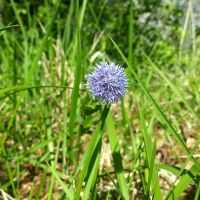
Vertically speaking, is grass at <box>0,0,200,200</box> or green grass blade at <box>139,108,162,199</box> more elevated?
grass at <box>0,0,200,200</box>

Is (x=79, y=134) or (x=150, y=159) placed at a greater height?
(x=79, y=134)

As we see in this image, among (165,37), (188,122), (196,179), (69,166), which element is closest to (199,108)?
(188,122)

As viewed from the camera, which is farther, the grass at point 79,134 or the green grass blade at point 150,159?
the grass at point 79,134

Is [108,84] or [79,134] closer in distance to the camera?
[108,84]

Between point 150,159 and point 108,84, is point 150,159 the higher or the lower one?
the lower one

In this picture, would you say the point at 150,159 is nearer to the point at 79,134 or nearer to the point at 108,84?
the point at 108,84

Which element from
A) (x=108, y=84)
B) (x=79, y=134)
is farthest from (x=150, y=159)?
(x=79, y=134)

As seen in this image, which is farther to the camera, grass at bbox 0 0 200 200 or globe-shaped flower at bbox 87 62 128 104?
grass at bbox 0 0 200 200

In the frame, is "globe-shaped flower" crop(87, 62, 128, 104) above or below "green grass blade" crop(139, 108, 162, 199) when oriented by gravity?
above

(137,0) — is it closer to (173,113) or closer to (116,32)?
(116,32)
